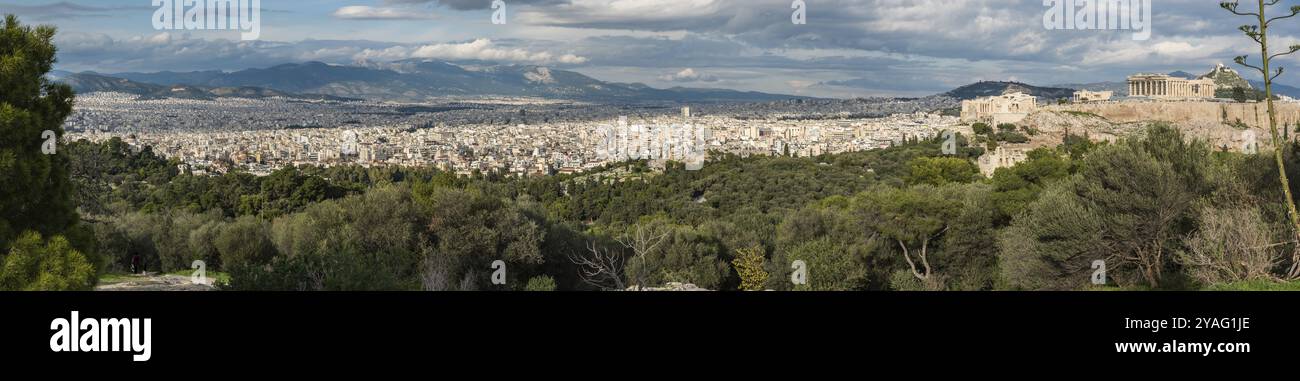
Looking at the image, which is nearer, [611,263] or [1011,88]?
[611,263]

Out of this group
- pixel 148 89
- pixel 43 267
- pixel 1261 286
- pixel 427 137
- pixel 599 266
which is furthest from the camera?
pixel 148 89

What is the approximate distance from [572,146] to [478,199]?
56693mm

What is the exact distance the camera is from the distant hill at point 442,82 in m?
138

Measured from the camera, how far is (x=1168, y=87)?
221 ft

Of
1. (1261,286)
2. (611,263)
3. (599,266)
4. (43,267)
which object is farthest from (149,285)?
(1261,286)

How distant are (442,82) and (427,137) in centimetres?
6308

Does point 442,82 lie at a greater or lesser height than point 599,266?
greater

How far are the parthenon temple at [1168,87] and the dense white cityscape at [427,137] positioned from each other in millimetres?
13352

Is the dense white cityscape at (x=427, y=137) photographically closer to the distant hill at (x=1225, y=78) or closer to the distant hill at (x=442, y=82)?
the distant hill at (x=1225, y=78)

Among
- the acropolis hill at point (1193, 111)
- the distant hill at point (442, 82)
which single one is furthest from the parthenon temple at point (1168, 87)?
the distant hill at point (442, 82)

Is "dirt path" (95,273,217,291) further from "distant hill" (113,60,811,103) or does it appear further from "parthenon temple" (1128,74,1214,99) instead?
"distant hill" (113,60,811,103)

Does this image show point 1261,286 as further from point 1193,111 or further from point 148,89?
point 148,89
